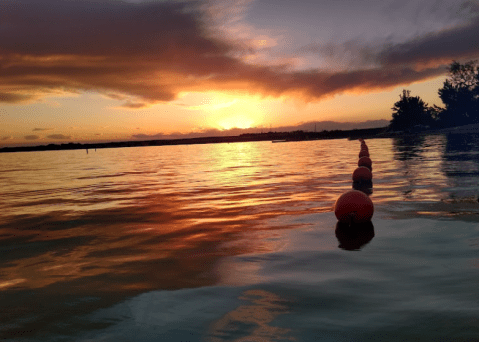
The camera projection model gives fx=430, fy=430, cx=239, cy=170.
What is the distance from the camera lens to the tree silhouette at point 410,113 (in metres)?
119

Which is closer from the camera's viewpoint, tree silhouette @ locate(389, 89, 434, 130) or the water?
the water

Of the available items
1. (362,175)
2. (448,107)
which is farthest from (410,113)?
(362,175)

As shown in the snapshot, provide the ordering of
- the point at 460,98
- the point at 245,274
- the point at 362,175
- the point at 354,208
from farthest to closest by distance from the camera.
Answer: the point at 460,98, the point at 362,175, the point at 354,208, the point at 245,274

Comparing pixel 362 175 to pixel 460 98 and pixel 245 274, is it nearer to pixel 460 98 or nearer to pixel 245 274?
pixel 245 274

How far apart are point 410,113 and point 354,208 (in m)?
118

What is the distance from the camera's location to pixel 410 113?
119062mm

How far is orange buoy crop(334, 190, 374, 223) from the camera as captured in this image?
11492 mm

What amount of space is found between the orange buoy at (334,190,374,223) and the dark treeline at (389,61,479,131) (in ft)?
365

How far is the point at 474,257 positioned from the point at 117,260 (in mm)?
7258

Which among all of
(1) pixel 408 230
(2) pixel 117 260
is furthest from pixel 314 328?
(1) pixel 408 230

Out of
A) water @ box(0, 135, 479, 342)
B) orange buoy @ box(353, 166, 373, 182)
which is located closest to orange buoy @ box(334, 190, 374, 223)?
water @ box(0, 135, 479, 342)

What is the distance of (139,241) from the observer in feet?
36.5

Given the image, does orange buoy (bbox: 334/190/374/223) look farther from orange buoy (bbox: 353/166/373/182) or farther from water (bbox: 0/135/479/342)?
orange buoy (bbox: 353/166/373/182)

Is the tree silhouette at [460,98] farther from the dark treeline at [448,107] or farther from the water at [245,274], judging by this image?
the water at [245,274]
